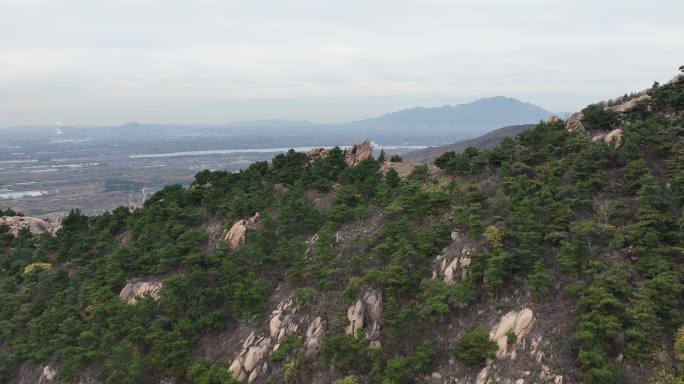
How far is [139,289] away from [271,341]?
9.96 metres

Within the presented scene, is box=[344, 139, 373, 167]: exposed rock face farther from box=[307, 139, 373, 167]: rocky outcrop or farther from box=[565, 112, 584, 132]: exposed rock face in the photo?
box=[565, 112, 584, 132]: exposed rock face

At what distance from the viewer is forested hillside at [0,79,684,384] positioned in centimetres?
1492

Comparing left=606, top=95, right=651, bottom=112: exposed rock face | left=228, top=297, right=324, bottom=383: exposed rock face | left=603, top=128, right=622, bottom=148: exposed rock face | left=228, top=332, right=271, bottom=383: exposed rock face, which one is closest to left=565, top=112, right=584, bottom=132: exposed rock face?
left=606, top=95, right=651, bottom=112: exposed rock face

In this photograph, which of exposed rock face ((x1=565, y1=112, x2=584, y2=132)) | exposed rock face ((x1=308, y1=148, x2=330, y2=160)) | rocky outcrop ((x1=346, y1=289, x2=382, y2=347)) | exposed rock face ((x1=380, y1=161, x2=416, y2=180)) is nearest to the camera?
rocky outcrop ((x1=346, y1=289, x2=382, y2=347))

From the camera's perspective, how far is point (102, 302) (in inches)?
934

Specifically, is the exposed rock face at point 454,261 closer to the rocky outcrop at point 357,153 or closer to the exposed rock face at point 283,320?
the exposed rock face at point 283,320

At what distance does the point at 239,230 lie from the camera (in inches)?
1022

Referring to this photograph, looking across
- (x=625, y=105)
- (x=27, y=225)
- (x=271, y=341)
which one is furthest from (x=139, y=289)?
(x=625, y=105)

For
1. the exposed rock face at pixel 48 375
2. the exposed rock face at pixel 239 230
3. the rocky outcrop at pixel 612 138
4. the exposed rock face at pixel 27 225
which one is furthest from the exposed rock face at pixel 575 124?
the exposed rock face at pixel 27 225

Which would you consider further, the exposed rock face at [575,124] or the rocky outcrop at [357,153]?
the rocky outcrop at [357,153]

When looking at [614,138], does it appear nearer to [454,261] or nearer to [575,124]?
[575,124]

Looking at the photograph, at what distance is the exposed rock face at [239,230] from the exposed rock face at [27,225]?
2029cm

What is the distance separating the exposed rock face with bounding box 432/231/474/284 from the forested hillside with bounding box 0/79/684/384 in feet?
0.29

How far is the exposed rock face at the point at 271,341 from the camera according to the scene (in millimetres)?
18448
